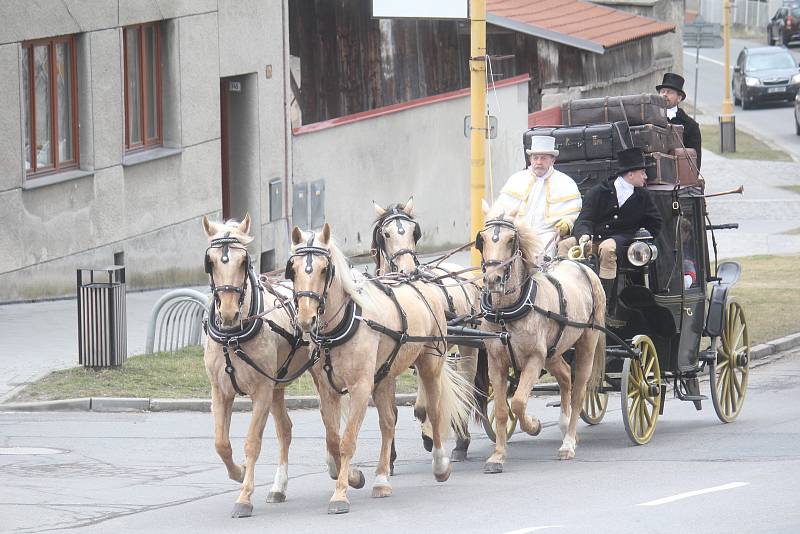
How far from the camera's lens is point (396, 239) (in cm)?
1267

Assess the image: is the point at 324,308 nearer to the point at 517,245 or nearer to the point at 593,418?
the point at 517,245

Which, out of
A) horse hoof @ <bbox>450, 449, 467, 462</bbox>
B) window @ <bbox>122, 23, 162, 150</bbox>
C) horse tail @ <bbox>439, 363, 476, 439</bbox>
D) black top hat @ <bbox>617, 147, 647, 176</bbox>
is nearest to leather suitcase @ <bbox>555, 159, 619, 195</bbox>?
black top hat @ <bbox>617, 147, 647, 176</bbox>

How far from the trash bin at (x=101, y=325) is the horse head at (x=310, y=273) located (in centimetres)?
525

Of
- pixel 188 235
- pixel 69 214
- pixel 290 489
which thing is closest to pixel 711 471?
pixel 290 489

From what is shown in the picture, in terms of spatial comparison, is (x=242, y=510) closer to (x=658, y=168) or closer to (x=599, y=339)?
(x=599, y=339)

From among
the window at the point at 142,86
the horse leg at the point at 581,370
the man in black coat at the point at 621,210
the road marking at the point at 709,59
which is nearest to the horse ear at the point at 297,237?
the horse leg at the point at 581,370

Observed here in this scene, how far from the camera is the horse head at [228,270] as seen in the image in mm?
9828

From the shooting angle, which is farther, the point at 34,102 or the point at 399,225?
the point at 34,102

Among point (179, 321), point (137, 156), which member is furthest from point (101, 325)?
point (137, 156)

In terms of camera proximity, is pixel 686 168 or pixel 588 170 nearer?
pixel 588 170

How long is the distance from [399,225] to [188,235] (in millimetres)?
10182

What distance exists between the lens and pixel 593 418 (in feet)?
46.3

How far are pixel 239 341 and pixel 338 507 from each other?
126 cm

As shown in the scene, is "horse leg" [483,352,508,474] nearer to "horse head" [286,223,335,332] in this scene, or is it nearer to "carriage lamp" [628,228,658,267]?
"carriage lamp" [628,228,658,267]
